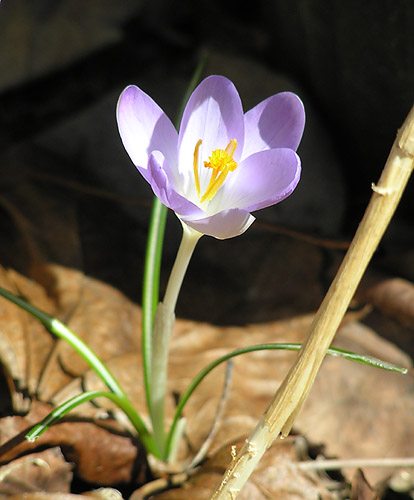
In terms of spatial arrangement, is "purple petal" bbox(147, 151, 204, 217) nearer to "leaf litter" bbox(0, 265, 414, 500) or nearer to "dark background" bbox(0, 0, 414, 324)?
"leaf litter" bbox(0, 265, 414, 500)

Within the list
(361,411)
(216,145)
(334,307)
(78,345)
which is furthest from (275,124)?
(361,411)

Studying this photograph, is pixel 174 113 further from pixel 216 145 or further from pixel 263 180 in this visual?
pixel 263 180

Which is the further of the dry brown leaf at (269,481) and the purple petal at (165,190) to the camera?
the dry brown leaf at (269,481)

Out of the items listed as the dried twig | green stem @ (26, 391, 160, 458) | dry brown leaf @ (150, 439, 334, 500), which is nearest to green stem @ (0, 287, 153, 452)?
green stem @ (26, 391, 160, 458)

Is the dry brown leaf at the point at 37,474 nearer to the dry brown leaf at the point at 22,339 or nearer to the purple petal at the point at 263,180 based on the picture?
the dry brown leaf at the point at 22,339

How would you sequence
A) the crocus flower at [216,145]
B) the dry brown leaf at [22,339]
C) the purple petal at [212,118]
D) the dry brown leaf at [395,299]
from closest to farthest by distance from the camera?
1. the crocus flower at [216,145]
2. the purple petal at [212,118]
3. the dry brown leaf at [22,339]
4. the dry brown leaf at [395,299]

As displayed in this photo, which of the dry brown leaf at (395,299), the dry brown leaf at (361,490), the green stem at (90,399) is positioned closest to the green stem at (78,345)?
the green stem at (90,399)

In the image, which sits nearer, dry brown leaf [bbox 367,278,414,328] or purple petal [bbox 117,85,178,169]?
purple petal [bbox 117,85,178,169]

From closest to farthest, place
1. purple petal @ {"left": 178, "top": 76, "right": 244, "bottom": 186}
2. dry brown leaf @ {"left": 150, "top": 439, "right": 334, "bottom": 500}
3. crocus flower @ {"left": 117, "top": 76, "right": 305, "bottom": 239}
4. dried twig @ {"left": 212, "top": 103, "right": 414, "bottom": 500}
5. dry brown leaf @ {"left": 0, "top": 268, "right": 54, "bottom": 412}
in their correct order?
dried twig @ {"left": 212, "top": 103, "right": 414, "bottom": 500} → crocus flower @ {"left": 117, "top": 76, "right": 305, "bottom": 239} → purple petal @ {"left": 178, "top": 76, "right": 244, "bottom": 186} → dry brown leaf @ {"left": 150, "top": 439, "right": 334, "bottom": 500} → dry brown leaf @ {"left": 0, "top": 268, "right": 54, "bottom": 412}
